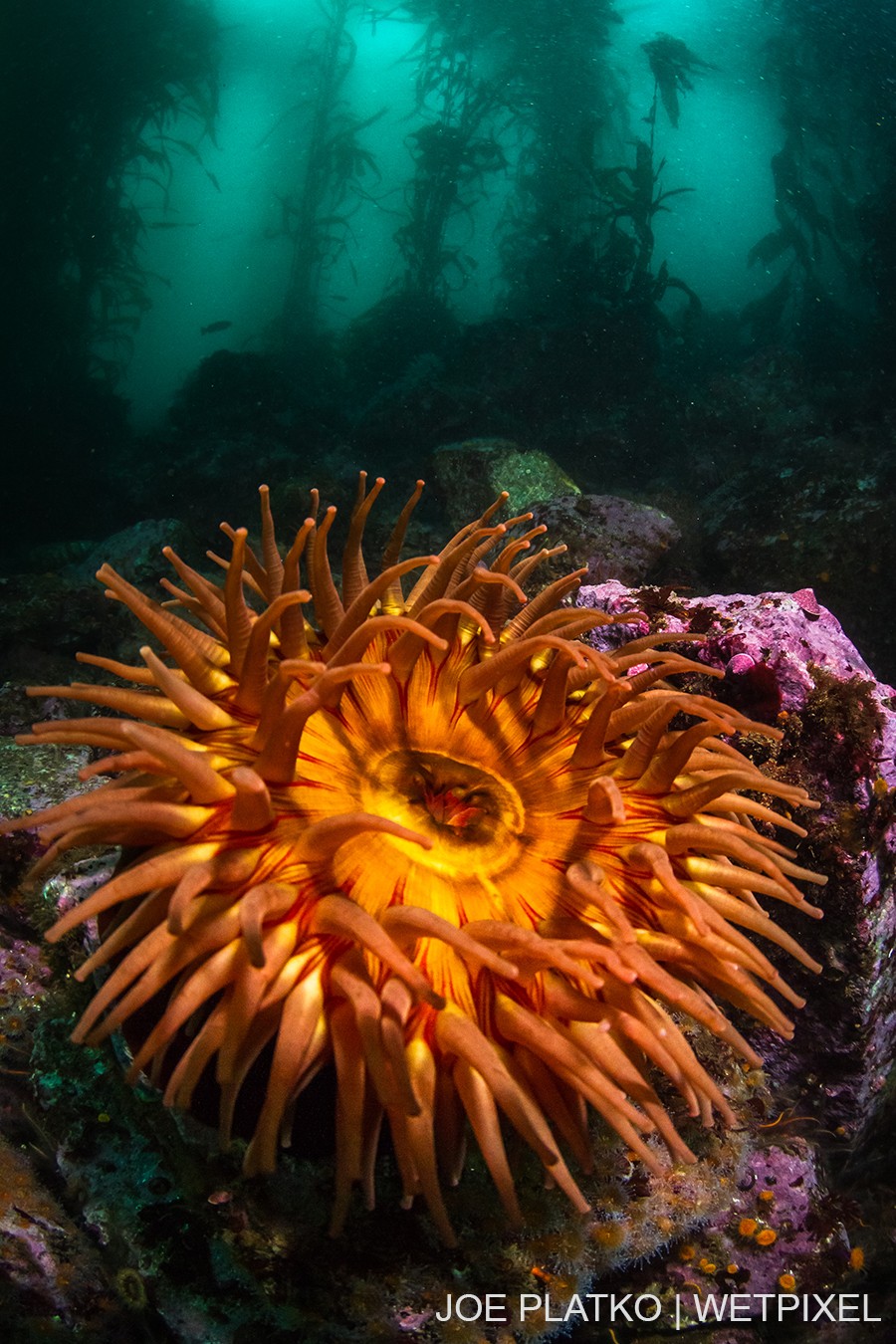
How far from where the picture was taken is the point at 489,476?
30.7 ft

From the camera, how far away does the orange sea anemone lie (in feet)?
5.12

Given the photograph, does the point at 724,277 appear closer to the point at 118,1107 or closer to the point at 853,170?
the point at 853,170

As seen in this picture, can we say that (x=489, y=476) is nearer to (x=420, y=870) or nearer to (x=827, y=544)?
(x=827, y=544)

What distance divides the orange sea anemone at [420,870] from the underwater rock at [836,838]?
2.06ft

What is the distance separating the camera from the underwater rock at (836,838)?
8.85ft

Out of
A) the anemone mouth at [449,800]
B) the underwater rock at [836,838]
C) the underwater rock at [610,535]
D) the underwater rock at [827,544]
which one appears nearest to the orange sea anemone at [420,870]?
the anemone mouth at [449,800]

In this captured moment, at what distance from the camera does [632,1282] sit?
2.45m

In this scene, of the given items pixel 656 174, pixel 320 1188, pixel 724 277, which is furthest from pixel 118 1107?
pixel 724 277

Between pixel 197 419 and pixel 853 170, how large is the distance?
18316 millimetres

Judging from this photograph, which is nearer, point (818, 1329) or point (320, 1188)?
point (320, 1188)

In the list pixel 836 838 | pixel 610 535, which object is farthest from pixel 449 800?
Result: pixel 610 535

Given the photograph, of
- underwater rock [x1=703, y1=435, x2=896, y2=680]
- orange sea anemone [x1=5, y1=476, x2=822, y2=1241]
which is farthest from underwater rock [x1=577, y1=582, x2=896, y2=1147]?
underwater rock [x1=703, y1=435, x2=896, y2=680]

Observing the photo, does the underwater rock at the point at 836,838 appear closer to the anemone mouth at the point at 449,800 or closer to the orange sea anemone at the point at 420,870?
the orange sea anemone at the point at 420,870

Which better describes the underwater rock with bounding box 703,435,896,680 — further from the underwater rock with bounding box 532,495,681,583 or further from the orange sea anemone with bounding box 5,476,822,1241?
the orange sea anemone with bounding box 5,476,822,1241
